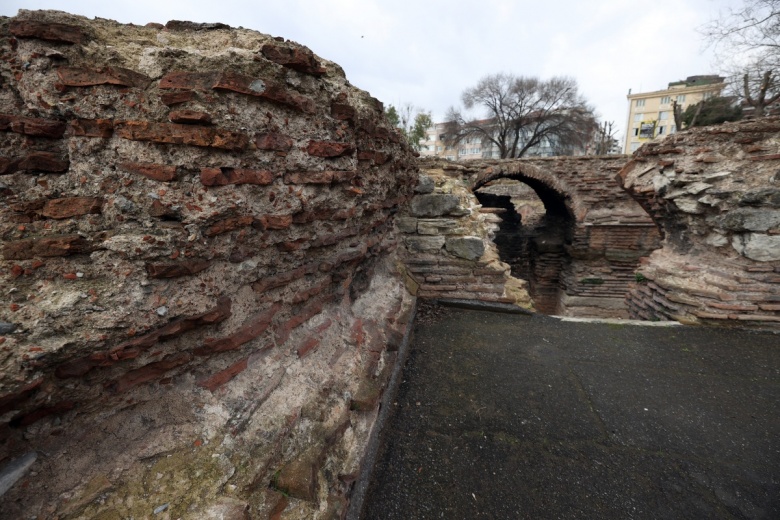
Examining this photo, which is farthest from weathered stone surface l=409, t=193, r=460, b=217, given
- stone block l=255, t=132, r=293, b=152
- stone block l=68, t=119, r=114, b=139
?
stone block l=68, t=119, r=114, b=139

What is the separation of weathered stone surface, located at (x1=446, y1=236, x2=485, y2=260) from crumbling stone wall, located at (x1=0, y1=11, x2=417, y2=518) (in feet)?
8.17

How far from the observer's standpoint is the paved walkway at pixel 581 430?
1579 millimetres

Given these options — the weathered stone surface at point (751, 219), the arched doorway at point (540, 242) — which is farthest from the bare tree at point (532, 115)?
the weathered stone surface at point (751, 219)

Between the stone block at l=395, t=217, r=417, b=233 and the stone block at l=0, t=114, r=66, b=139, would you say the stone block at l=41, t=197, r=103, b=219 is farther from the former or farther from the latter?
the stone block at l=395, t=217, r=417, b=233

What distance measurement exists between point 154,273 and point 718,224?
5209 mm

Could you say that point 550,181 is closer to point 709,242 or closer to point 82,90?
point 709,242

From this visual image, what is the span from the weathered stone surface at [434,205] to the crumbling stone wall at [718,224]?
2.69 meters

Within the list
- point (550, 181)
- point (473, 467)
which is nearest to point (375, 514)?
point (473, 467)

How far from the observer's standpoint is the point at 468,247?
3.78 m

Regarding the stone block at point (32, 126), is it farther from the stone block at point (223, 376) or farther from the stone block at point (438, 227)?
the stone block at point (438, 227)

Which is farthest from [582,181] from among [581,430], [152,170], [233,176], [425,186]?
[152,170]

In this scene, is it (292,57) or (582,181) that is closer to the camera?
(292,57)

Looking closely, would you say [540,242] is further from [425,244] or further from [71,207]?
[71,207]

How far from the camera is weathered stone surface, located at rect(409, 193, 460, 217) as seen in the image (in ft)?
12.7
